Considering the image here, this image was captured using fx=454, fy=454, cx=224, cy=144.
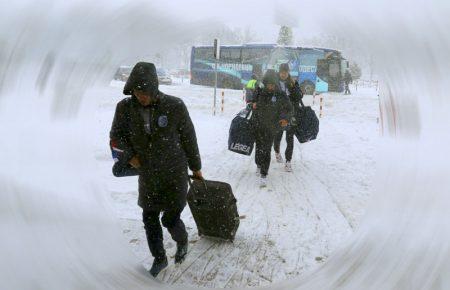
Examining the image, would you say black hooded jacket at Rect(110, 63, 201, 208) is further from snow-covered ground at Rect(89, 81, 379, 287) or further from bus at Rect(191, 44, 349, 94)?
bus at Rect(191, 44, 349, 94)

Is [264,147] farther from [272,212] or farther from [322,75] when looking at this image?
[322,75]

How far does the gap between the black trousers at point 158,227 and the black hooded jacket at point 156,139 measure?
4.7 inches

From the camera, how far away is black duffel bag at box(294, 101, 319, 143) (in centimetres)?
726

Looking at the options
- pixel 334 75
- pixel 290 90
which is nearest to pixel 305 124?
pixel 290 90

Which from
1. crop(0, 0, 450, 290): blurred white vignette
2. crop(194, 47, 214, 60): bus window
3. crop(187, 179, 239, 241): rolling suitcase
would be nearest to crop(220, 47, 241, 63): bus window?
crop(194, 47, 214, 60): bus window

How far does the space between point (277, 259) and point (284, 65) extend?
11.4ft

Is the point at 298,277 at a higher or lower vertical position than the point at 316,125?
lower

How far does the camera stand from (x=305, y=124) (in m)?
7.28

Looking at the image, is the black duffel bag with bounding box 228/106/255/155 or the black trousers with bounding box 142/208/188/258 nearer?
the black trousers with bounding box 142/208/188/258

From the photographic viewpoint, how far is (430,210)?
2.77 meters

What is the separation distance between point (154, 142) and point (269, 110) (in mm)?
3148

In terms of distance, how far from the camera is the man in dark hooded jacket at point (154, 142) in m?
3.44

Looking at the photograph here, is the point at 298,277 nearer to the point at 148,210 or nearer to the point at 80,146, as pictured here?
the point at 148,210

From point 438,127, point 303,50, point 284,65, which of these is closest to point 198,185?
point 438,127
